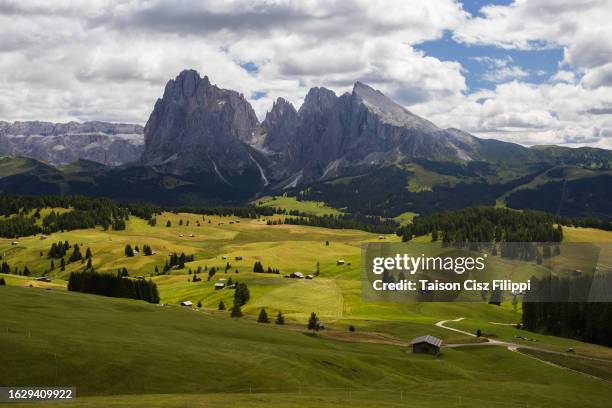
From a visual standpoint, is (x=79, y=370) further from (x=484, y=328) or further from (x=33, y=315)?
(x=484, y=328)

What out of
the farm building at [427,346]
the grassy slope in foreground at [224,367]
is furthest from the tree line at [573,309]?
the farm building at [427,346]

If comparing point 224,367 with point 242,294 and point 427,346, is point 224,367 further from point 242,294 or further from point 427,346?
point 242,294

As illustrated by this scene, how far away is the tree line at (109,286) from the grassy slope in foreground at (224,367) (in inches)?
2172

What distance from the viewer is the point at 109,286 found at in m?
159

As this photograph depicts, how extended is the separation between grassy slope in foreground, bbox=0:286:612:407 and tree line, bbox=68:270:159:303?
181 ft

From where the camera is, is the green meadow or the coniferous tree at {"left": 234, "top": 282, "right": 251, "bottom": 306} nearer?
the green meadow

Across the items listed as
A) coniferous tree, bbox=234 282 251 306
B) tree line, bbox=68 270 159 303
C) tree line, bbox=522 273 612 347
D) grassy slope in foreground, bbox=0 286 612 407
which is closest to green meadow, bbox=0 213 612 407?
grassy slope in foreground, bbox=0 286 612 407

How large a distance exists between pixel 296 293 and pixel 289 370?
113m

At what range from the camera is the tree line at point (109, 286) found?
158 m

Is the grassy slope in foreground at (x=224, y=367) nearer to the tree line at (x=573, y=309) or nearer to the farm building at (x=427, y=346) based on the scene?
the farm building at (x=427, y=346)

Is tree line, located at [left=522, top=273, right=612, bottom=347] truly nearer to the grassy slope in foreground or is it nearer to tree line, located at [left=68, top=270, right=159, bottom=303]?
the grassy slope in foreground

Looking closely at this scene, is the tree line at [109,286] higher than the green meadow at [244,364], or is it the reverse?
the green meadow at [244,364]

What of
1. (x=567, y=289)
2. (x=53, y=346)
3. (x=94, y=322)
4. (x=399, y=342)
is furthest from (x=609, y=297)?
(x=53, y=346)

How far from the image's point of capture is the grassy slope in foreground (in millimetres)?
57688
